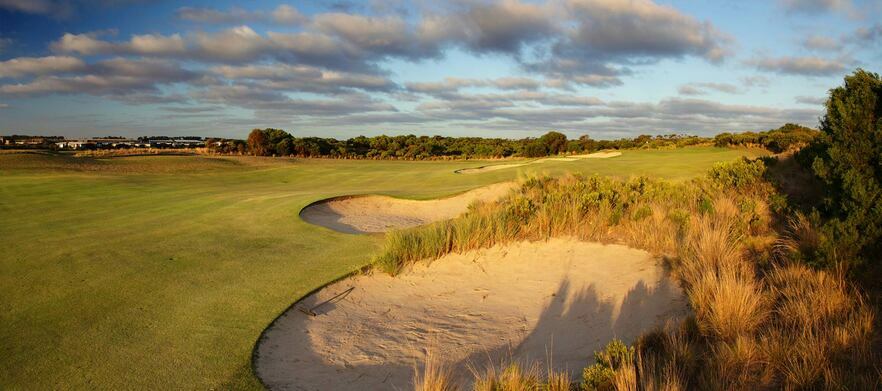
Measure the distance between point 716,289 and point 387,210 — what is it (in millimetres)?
11712

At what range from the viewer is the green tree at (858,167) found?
511cm

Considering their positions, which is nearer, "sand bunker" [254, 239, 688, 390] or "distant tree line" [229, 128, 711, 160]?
"sand bunker" [254, 239, 688, 390]

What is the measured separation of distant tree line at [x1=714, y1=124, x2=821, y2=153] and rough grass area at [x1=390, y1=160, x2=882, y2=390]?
2040cm

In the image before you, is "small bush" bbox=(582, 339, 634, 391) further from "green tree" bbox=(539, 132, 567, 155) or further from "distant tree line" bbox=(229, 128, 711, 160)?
"green tree" bbox=(539, 132, 567, 155)

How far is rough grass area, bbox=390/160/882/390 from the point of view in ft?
12.1

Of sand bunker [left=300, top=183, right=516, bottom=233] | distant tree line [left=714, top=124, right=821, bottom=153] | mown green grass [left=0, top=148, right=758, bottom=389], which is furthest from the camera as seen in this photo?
distant tree line [left=714, top=124, right=821, bottom=153]

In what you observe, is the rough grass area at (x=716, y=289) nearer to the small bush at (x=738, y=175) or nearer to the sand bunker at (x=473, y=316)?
the sand bunker at (x=473, y=316)

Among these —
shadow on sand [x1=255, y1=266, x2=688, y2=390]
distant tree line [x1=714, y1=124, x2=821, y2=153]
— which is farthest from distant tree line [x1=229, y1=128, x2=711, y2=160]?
shadow on sand [x1=255, y1=266, x2=688, y2=390]

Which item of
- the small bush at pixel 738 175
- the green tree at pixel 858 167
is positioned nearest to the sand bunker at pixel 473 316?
the green tree at pixel 858 167

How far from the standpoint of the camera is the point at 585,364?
4.76 metres

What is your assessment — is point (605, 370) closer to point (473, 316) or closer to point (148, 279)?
point (473, 316)

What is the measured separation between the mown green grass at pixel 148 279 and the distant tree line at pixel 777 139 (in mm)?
25218

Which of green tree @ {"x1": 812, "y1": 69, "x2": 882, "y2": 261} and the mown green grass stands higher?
green tree @ {"x1": 812, "y1": 69, "x2": 882, "y2": 261}

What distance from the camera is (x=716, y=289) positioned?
5.05 m
